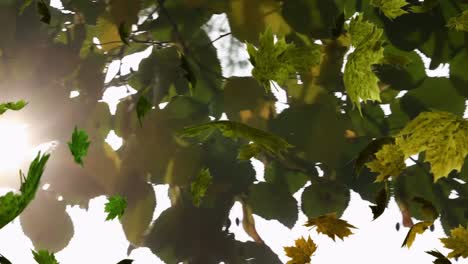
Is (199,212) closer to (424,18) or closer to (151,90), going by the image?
(151,90)

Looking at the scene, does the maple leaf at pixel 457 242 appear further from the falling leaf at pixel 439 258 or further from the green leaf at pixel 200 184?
the green leaf at pixel 200 184

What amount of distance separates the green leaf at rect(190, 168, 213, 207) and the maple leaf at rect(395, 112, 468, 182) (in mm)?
149

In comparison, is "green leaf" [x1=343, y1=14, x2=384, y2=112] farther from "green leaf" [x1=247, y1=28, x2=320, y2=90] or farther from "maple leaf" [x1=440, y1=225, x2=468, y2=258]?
"maple leaf" [x1=440, y1=225, x2=468, y2=258]

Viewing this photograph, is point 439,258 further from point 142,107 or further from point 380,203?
point 142,107

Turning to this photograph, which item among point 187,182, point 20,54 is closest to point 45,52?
point 20,54

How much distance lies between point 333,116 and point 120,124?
166mm

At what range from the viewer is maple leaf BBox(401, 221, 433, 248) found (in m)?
0.37

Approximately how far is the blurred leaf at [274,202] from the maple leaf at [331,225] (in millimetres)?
15

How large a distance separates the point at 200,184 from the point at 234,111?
0.06 metres

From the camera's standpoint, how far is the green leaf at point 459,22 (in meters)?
0.34

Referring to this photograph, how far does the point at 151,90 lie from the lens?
406 millimetres

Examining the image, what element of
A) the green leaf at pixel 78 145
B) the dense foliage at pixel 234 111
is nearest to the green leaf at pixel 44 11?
the dense foliage at pixel 234 111

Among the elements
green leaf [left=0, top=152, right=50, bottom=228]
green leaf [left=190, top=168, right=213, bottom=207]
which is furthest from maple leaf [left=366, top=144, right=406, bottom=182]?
green leaf [left=0, top=152, right=50, bottom=228]

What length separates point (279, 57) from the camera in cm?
34
